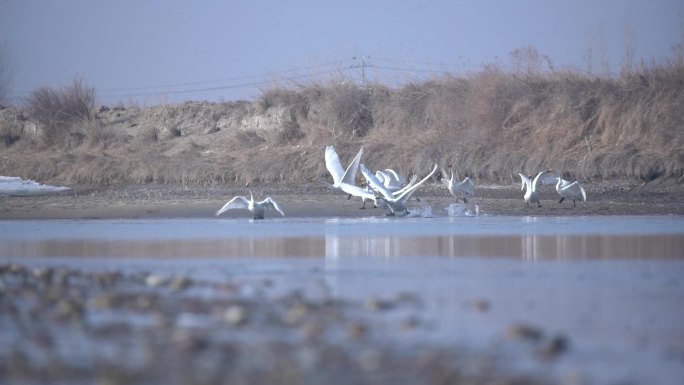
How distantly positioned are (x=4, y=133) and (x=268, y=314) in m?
26.1

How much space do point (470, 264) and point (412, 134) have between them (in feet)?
50.5

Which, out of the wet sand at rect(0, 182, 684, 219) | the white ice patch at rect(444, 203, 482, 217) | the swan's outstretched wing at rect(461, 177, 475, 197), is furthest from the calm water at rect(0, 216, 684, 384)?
the swan's outstretched wing at rect(461, 177, 475, 197)

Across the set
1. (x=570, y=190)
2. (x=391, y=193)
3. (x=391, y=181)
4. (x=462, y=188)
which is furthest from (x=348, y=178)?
(x=570, y=190)

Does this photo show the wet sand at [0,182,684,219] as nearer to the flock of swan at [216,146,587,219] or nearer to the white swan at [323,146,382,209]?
the flock of swan at [216,146,587,219]

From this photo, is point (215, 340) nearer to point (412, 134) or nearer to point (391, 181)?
point (391, 181)

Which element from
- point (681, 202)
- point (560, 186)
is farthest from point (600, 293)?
point (681, 202)

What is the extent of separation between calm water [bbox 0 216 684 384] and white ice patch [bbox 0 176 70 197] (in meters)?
5.76

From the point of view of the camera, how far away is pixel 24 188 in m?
25.0

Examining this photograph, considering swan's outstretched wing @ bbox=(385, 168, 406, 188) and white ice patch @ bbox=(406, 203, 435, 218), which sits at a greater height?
swan's outstretched wing @ bbox=(385, 168, 406, 188)

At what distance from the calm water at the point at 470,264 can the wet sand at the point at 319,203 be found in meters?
1.32

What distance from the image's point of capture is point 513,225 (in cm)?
1605

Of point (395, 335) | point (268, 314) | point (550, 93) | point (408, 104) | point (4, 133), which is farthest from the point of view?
point (4, 133)

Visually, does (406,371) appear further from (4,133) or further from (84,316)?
(4,133)

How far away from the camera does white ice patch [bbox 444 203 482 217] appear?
61.2 ft
